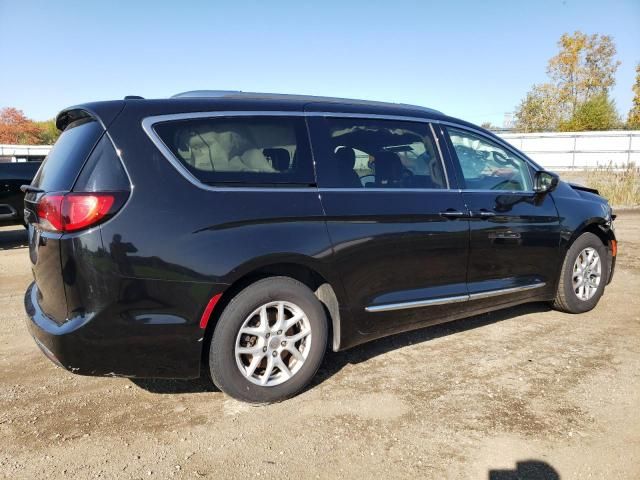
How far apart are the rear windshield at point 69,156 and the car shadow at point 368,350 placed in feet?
4.65

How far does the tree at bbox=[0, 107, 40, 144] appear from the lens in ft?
222

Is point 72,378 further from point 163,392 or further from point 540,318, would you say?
point 540,318

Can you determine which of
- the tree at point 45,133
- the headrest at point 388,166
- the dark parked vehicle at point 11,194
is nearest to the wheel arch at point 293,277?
the headrest at point 388,166

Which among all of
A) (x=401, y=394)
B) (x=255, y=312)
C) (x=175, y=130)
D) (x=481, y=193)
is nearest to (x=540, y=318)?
(x=481, y=193)

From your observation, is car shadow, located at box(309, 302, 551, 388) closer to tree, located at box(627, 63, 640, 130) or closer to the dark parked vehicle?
the dark parked vehicle

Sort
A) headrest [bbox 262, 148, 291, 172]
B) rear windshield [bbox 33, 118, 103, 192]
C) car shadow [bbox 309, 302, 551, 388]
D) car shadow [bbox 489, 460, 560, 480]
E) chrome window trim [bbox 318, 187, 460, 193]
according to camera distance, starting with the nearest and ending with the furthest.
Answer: car shadow [bbox 489, 460, 560, 480] → rear windshield [bbox 33, 118, 103, 192] → headrest [bbox 262, 148, 291, 172] → chrome window trim [bbox 318, 187, 460, 193] → car shadow [bbox 309, 302, 551, 388]

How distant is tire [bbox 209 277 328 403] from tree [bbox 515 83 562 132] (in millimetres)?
41949

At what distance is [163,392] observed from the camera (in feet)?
10.9

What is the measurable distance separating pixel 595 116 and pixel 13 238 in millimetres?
37167

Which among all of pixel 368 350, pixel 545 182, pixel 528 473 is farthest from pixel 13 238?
pixel 528 473

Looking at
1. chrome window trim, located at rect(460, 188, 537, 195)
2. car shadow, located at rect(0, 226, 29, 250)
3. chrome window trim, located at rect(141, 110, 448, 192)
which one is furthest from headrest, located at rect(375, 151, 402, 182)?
car shadow, located at rect(0, 226, 29, 250)

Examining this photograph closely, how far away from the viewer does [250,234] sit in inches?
114

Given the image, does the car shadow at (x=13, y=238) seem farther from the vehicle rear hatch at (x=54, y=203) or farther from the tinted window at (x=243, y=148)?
the tinted window at (x=243, y=148)

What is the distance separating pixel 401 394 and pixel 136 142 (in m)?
2.19
